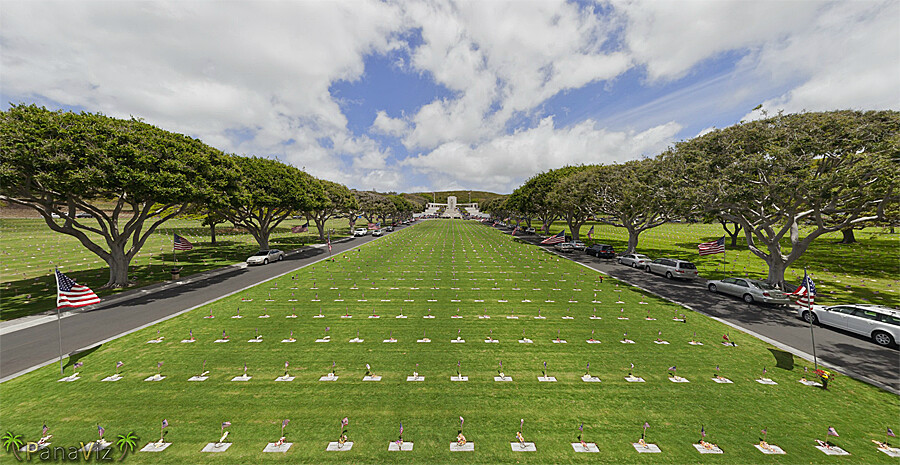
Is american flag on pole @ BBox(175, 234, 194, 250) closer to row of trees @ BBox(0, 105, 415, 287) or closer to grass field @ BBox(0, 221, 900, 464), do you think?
row of trees @ BBox(0, 105, 415, 287)

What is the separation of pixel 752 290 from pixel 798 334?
19.0 ft

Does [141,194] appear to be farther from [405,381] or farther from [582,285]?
[582,285]

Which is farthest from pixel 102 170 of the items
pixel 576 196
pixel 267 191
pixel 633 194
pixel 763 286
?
pixel 576 196

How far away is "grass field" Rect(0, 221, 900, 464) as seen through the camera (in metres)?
7.20

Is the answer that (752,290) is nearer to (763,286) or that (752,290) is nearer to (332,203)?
(763,286)

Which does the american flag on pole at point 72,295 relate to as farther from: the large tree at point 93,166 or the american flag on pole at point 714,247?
the american flag on pole at point 714,247

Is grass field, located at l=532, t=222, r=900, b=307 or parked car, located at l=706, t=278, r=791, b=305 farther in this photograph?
grass field, located at l=532, t=222, r=900, b=307

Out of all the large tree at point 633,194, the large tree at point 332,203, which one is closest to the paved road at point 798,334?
the large tree at point 633,194

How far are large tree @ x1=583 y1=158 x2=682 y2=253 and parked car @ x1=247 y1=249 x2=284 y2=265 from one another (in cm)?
3840

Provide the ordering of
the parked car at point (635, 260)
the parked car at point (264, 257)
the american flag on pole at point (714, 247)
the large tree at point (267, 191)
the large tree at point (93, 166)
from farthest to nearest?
the large tree at point (267, 191), the parked car at point (264, 257), the parked car at point (635, 260), the american flag on pole at point (714, 247), the large tree at point (93, 166)

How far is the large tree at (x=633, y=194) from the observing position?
93.1 ft

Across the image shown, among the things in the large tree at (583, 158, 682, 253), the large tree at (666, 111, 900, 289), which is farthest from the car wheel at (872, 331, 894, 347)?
the large tree at (583, 158, 682, 253)

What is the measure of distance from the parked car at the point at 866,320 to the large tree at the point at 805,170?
645 cm

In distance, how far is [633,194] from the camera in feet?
109
